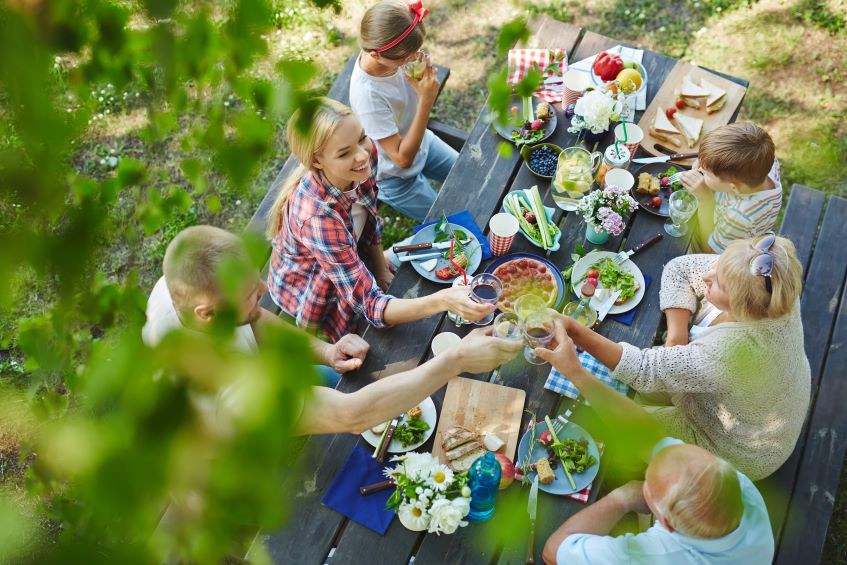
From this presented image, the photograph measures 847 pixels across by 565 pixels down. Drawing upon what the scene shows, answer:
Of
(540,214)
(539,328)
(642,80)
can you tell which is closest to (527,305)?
(539,328)

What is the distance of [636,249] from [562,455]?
1.08 meters

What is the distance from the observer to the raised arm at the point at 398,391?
254cm

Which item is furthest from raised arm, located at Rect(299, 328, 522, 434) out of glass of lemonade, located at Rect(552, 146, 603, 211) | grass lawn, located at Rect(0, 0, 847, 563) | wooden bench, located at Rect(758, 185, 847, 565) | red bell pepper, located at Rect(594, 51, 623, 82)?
grass lawn, located at Rect(0, 0, 847, 563)

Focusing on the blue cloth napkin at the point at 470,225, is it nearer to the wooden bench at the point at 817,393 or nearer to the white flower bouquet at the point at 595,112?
the white flower bouquet at the point at 595,112

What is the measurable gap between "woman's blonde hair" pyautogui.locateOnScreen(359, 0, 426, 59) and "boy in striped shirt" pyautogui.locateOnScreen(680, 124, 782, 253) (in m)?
1.48

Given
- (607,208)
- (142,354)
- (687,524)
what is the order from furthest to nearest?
(607,208)
(687,524)
(142,354)

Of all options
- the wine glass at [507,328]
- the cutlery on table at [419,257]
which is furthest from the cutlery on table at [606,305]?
the cutlery on table at [419,257]

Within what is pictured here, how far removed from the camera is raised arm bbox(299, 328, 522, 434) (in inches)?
99.8

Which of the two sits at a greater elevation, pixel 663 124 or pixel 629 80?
pixel 629 80

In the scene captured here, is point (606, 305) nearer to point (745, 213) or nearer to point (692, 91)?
point (745, 213)

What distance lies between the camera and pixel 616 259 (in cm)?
320

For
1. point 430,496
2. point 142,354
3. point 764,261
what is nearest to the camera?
point 142,354

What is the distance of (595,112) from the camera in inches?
135

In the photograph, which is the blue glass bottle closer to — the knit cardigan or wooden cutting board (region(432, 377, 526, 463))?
wooden cutting board (region(432, 377, 526, 463))
